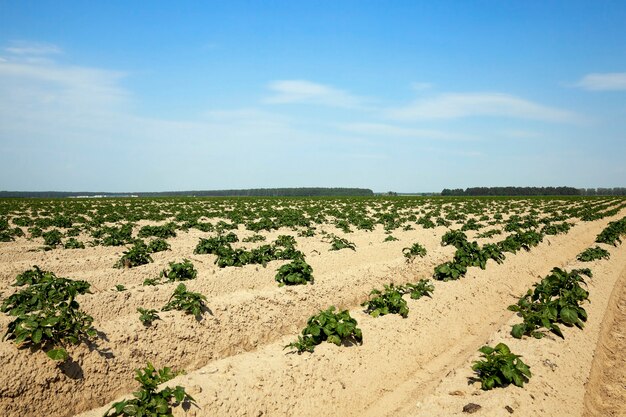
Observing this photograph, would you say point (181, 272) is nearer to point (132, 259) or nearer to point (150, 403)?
point (132, 259)

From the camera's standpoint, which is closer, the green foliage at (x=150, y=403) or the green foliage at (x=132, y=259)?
the green foliage at (x=150, y=403)

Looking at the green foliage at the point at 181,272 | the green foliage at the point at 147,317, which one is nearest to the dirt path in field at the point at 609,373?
the green foliage at the point at 147,317

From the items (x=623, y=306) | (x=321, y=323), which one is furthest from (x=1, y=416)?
(x=623, y=306)

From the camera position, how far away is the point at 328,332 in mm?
7051

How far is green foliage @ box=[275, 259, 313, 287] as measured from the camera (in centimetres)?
1007

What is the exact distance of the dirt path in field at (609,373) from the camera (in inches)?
237

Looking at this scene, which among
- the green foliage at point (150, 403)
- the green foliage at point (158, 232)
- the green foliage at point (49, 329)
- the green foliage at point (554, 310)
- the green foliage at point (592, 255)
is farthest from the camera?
the green foliage at point (158, 232)

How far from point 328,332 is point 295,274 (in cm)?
328

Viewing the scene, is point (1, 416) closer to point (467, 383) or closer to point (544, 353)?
point (467, 383)

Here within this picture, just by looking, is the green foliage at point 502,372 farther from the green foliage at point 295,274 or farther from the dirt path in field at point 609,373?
the green foliage at point 295,274

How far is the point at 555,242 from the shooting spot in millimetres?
20375

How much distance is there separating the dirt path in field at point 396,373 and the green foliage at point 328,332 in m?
0.19

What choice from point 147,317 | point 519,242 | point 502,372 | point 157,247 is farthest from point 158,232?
point 502,372

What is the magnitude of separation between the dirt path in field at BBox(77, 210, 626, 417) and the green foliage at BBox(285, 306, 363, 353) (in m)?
0.19
